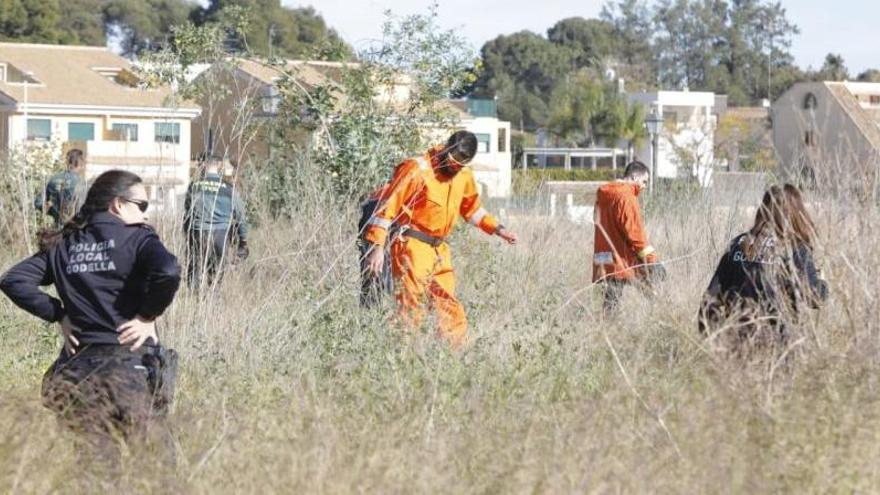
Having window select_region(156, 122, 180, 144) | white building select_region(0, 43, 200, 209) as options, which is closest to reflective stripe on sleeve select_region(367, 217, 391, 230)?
window select_region(156, 122, 180, 144)

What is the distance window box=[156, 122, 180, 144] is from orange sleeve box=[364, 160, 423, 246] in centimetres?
198

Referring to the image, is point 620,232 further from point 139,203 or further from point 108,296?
point 108,296

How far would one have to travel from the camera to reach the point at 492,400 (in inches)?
260

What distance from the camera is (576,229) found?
50.5 ft

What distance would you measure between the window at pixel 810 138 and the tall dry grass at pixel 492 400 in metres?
1.05

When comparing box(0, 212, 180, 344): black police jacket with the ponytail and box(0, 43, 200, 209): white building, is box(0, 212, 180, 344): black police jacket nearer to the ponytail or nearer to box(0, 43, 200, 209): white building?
the ponytail

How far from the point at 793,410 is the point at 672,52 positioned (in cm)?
11506

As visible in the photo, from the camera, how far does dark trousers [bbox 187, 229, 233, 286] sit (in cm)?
1009

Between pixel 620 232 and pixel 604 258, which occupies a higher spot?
pixel 620 232

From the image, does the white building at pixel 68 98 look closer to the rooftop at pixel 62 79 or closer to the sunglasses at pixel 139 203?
the rooftop at pixel 62 79

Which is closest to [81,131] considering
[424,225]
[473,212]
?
[473,212]

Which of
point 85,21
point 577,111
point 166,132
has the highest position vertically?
point 85,21

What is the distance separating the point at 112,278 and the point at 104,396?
0.48 meters

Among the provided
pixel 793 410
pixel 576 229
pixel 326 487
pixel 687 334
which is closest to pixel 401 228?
pixel 687 334
